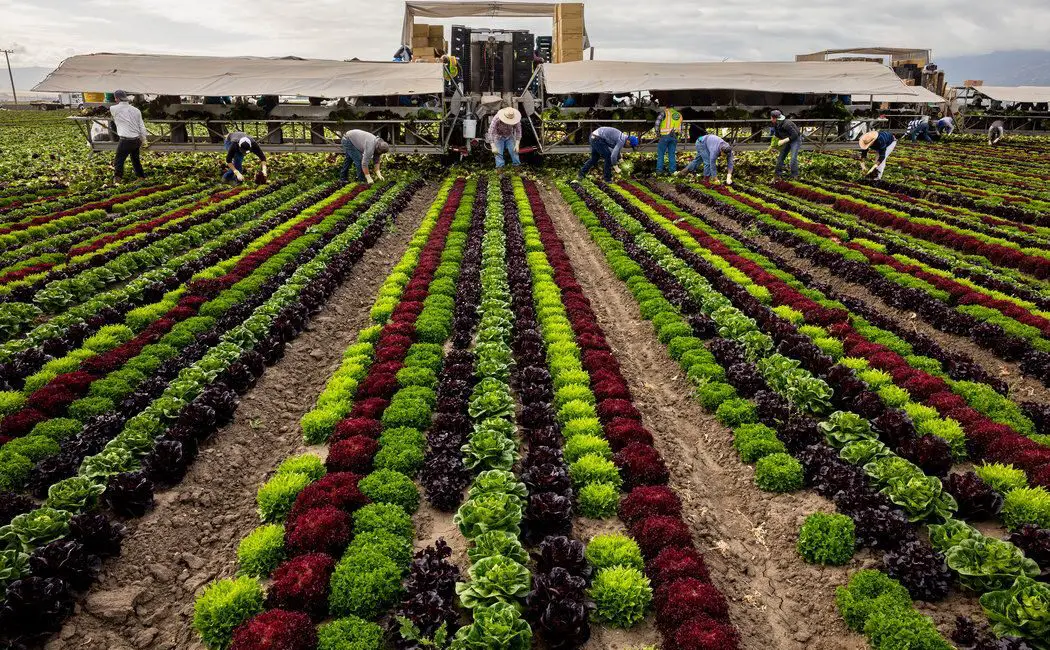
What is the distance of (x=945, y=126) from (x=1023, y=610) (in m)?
48.2

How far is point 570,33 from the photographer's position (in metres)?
30.2

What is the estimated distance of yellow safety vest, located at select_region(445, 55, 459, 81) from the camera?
26016mm

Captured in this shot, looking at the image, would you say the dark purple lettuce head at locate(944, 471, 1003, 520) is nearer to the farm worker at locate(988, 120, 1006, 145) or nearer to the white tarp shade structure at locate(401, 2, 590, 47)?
the white tarp shade structure at locate(401, 2, 590, 47)

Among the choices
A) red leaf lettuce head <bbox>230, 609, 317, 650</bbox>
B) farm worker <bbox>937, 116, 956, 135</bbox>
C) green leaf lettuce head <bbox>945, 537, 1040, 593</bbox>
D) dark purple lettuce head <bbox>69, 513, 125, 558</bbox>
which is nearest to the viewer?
red leaf lettuce head <bbox>230, 609, 317, 650</bbox>

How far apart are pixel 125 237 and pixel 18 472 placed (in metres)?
10.6

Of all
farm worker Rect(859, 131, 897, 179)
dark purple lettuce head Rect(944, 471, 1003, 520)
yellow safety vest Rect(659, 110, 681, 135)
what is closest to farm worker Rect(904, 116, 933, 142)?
farm worker Rect(859, 131, 897, 179)

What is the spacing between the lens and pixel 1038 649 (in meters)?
4.61

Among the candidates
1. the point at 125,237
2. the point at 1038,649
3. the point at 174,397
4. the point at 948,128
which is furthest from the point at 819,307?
the point at 948,128

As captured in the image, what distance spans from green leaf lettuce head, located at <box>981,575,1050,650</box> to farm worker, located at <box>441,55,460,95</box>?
24098mm

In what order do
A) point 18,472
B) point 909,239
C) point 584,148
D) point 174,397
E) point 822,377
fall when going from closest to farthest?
point 18,472 < point 174,397 < point 822,377 < point 909,239 < point 584,148

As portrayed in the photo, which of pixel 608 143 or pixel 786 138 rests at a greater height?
pixel 786 138

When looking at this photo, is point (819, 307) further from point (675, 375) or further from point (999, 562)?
point (999, 562)

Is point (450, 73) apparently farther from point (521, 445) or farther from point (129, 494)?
point (129, 494)

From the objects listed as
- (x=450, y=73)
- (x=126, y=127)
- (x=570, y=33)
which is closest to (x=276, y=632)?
(x=126, y=127)
